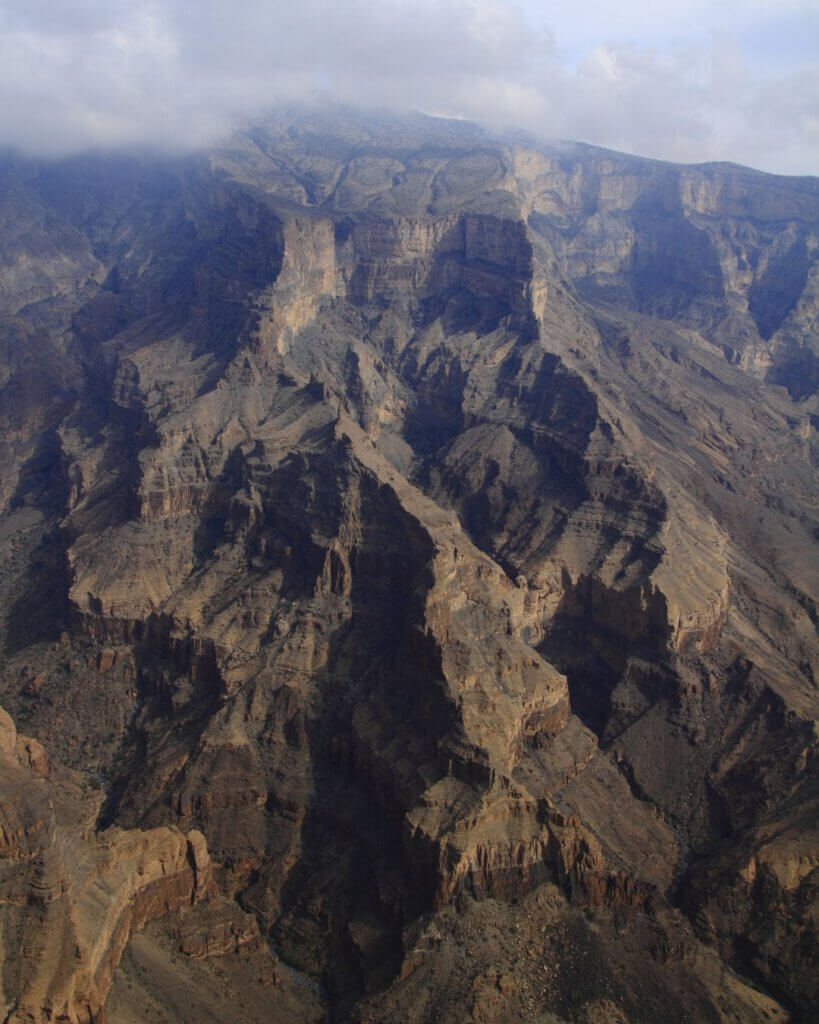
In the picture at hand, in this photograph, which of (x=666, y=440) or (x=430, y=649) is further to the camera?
(x=666, y=440)

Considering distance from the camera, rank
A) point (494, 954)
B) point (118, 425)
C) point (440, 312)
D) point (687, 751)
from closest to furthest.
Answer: point (494, 954) → point (687, 751) → point (118, 425) → point (440, 312)

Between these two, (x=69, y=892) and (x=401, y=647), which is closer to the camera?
(x=69, y=892)

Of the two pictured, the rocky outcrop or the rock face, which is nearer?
the rocky outcrop

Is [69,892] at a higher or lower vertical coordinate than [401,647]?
higher

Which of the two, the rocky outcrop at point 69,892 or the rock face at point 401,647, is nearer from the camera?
the rocky outcrop at point 69,892

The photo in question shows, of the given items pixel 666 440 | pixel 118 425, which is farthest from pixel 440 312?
pixel 118 425

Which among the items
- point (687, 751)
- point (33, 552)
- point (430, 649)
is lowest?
point (33, 552)

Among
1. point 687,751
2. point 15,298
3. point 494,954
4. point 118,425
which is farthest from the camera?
point 15,298

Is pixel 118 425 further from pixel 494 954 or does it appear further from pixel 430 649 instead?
pixel 494 954
